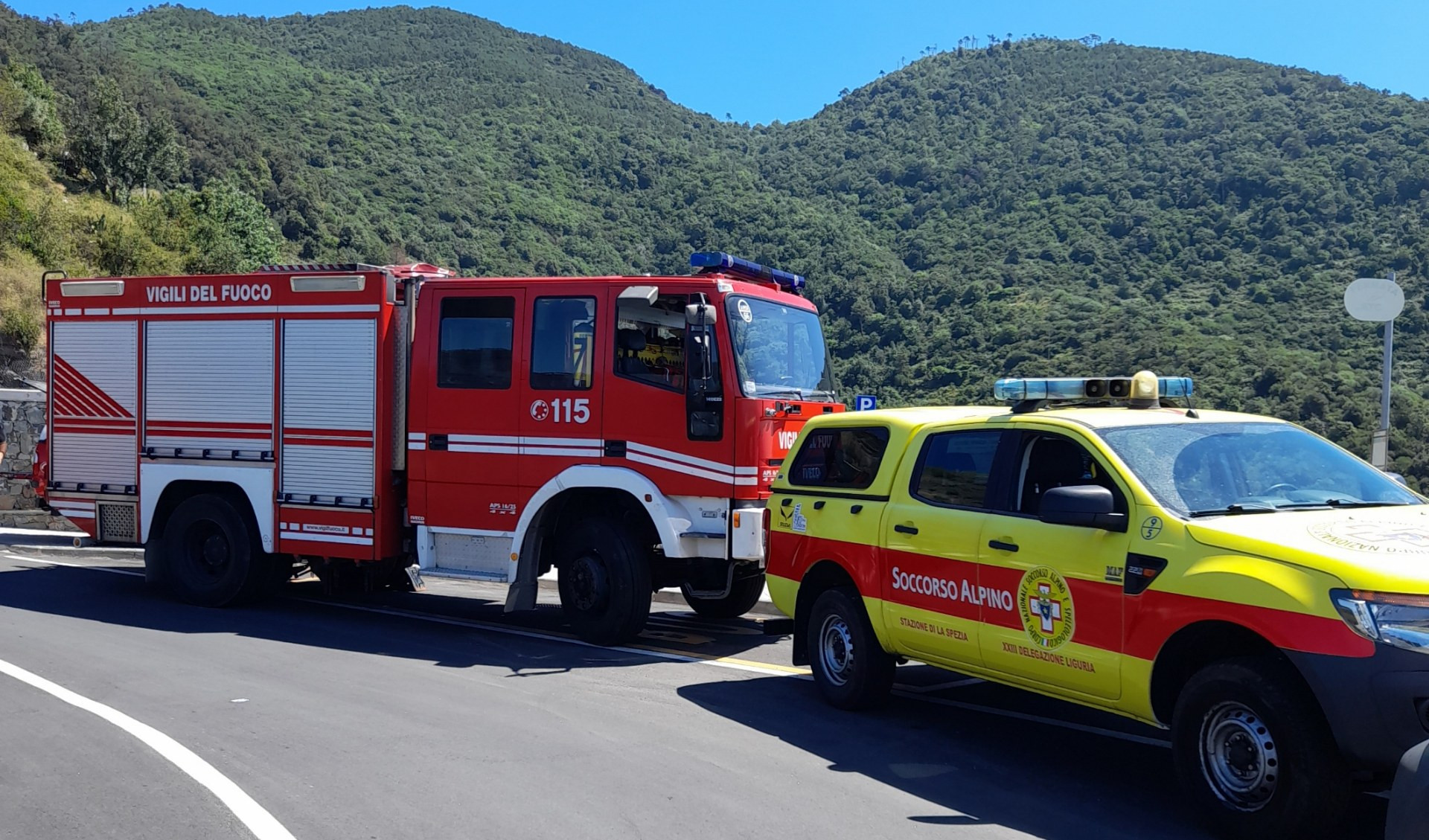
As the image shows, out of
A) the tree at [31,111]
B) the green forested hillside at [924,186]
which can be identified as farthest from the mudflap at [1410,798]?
the tree at [31,111]

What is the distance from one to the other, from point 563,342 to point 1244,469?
5454mm

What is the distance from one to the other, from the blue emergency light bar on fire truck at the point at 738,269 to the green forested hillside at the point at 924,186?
435 inches

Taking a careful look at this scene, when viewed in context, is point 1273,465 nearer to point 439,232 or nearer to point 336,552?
point 336,552

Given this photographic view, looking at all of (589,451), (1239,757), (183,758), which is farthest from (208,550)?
(1239,757)

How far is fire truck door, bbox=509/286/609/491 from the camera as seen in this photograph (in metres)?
9.18

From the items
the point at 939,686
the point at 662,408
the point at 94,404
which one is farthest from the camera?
the point at 94,404

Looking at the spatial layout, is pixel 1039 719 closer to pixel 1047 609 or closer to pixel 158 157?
pixel 1047 609

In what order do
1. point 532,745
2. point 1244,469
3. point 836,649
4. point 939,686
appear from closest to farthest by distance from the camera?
1. point 1244,469
2. point 532,745
3. point 836,649
4. point 939,686

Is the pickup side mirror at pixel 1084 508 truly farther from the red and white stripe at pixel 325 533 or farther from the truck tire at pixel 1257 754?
the red and white stripe at pixel 325 533

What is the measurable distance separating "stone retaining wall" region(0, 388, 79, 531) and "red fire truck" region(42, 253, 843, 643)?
17.1 ft

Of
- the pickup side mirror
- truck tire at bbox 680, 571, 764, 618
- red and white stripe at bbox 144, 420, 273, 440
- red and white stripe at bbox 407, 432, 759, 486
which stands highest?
red and white stripe at bbox 144, 420, 273, 440

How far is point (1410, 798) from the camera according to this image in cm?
357

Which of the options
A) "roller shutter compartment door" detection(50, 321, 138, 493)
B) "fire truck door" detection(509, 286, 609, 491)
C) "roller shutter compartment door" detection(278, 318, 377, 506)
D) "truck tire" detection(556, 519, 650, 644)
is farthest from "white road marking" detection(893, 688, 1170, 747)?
"roller shutter compartment door" detection(50, 321, 138, 493)

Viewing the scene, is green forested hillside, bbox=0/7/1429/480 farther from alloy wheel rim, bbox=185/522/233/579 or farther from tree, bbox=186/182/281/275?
alloy wheel rim, bbox=185/522/233/579
